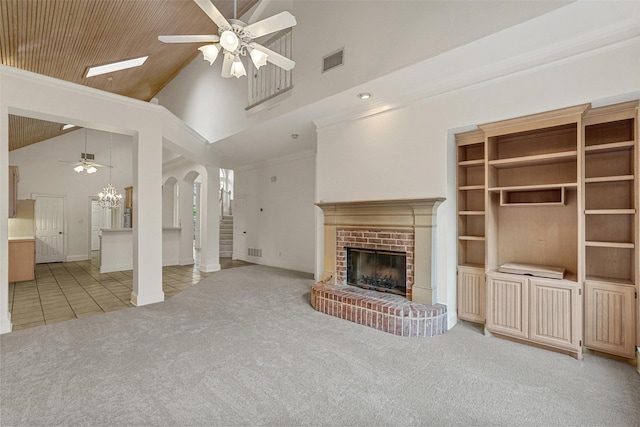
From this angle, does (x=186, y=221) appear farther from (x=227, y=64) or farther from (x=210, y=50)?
(x=210, y=50)

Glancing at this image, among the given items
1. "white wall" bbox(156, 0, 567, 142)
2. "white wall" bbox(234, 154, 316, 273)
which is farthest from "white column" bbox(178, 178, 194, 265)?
"white wall" bbox(156, 0, 567, 142)

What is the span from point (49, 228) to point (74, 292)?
586 centimetres

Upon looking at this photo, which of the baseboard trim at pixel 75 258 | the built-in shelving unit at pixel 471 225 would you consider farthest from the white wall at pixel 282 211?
the baseboard trim at pixel 75 258

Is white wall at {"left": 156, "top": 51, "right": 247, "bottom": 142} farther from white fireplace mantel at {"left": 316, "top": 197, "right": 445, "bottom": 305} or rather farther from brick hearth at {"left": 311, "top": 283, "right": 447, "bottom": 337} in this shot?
brick hearth at {"left": 311, "top": 283, "right": 447, "bottom": 337}

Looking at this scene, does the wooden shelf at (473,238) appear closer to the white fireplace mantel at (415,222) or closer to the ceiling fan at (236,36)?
the white fireplace mantel at (415,222)

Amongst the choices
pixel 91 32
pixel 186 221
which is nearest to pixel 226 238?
pixel 186 221

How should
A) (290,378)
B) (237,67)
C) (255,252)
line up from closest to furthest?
(290,378) < (237,67) < (255,252)

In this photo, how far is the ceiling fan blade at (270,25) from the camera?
2.80 meters

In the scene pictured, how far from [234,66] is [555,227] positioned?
3.88 meters

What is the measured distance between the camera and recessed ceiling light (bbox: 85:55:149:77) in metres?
5.51

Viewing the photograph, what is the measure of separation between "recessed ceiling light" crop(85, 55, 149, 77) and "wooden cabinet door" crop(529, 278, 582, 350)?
7.49m

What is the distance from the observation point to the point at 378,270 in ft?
13.4

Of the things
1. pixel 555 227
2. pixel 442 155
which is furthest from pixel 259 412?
pixel 555 227

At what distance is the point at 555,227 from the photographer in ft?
10.2
